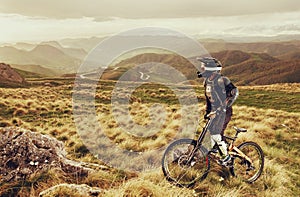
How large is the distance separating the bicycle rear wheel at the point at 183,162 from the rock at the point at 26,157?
1720 mm

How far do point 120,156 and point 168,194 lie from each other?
12.5 ft

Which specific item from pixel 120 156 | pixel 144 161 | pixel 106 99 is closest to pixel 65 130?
pixel 120 156

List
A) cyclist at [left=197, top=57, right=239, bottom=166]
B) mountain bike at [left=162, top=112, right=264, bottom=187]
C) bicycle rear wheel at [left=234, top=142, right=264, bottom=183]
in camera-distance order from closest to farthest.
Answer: cyclist at [left=197, top=57, right=239, bottom=166] < mountain bike at [left=162, top=112, right=264, bottom=187] < bicycle rear wheel at [left=234, top=142, right=264, bottom=183]

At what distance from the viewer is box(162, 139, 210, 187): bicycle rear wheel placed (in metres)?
6.15

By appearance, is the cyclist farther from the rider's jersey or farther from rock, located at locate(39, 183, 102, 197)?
rock, located at locate(39, 183, 102, 197)

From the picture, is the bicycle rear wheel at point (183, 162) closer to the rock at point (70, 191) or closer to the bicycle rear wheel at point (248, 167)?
the bicycle rear wheel at point (248, 167)

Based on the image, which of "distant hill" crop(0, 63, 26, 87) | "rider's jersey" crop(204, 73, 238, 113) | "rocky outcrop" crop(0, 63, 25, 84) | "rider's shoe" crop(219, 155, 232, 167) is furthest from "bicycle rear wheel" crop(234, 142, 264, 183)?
"rocky outcrop" crop(0, 63, 25, 84)

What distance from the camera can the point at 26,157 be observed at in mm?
6027

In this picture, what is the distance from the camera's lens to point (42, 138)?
665 centimetres

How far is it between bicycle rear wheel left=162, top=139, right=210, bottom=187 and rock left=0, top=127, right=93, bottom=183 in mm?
1720

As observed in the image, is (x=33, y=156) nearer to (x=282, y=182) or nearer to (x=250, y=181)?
(x=250, y=181)

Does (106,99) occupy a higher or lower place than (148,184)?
lower

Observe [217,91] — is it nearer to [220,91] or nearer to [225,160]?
[220,91]

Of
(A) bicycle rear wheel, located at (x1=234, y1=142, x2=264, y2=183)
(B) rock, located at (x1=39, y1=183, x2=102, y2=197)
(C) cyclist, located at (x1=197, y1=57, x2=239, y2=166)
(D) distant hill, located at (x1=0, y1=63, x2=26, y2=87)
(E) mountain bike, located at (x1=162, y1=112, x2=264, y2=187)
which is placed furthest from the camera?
(D) distant hill, located at (x1=0, y1=63, x2=26, y2=87)
